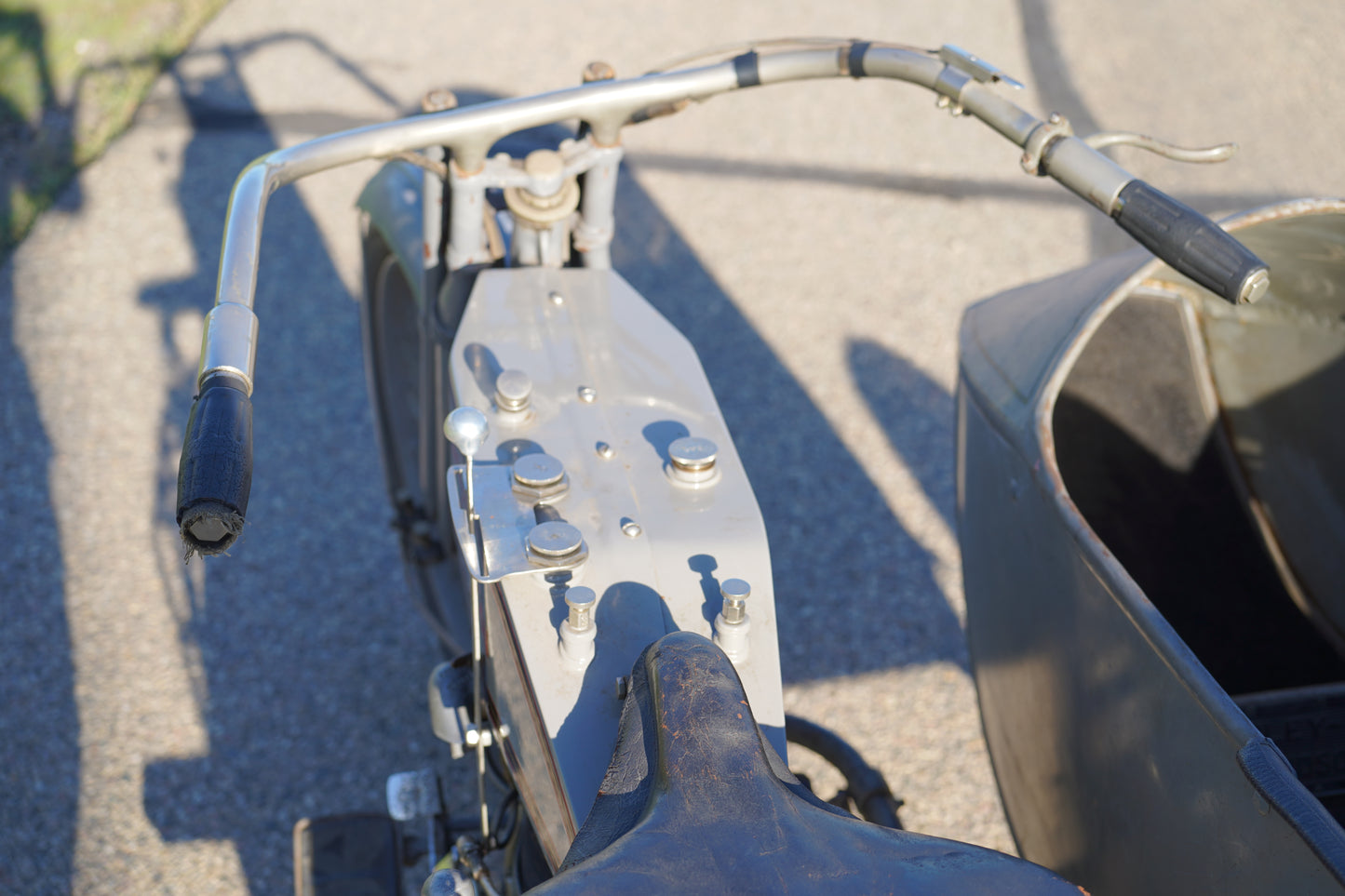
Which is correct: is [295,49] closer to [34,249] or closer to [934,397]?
[34,249]

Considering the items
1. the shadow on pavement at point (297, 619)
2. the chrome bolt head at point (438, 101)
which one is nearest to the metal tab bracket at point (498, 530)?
the chrome bolt head at point (438, 101)

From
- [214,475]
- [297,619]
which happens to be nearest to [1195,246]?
[214,475]

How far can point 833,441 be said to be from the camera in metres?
3.48

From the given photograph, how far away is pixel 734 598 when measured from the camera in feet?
4.42

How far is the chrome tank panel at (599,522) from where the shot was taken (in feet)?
4.45

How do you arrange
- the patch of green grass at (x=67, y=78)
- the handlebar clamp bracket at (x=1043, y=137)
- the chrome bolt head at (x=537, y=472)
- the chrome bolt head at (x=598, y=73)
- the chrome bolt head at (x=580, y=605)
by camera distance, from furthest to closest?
the patch of green grass at (x=67, y=78)
the chrome bolt head at (x=598, y=73)
the handlebar clamp bracket at (x=1043, y=137)
the chrome bolt head at (x=537, y=472)
the chrome bolt head at (x=580, y=605)

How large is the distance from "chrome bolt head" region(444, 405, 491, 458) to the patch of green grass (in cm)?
342

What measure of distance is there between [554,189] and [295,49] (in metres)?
4.05

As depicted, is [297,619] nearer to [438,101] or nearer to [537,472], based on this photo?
[438,101]

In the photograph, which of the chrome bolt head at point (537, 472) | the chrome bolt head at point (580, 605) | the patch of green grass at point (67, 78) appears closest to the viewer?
the chrome bolt head at point (580, 605)

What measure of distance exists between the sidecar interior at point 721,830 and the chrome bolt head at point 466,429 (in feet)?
1.17

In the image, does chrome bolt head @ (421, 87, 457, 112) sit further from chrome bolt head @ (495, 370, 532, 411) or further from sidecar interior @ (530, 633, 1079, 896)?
sidecar interior @ (530, 633, 1079, 896)

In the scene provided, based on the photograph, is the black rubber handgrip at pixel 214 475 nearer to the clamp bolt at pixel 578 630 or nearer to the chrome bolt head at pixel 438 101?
the clamp bolt at pixel 578 630

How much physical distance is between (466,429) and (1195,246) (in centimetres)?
95
